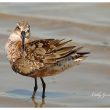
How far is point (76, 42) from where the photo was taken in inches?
405

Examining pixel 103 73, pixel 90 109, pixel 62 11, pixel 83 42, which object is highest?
pixel 62 11

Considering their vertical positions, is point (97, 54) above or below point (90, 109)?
above

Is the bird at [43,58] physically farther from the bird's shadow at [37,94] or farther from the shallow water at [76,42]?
the shallow water at [76,42]

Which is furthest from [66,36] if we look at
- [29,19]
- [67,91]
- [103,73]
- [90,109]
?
[90,109]

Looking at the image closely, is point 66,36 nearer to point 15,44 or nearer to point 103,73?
point 103,73

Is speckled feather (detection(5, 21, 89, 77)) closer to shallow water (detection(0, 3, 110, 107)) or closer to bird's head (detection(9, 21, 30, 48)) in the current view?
bird's head (detection(9, 21, 30, 48))

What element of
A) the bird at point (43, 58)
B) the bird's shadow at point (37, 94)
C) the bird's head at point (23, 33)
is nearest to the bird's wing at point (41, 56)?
the bird at point (43, 58)

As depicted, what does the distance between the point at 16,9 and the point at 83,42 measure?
6.75 feet

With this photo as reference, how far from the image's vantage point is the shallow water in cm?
781

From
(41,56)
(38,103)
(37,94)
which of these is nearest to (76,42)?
(37,94)

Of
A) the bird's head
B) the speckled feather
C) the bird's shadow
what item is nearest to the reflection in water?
the bird's shadow

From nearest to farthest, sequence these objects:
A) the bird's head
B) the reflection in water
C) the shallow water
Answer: the reflection in water
the shallow water
the bird's head

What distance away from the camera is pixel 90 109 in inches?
285

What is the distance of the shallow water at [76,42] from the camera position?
7809 mm
